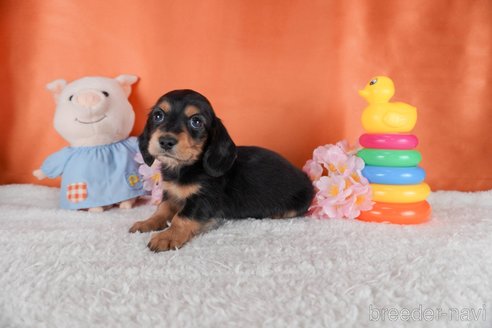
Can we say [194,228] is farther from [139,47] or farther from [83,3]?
[83,3]

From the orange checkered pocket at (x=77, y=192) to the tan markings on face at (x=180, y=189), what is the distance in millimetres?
581

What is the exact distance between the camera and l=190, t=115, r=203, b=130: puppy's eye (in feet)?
4.89

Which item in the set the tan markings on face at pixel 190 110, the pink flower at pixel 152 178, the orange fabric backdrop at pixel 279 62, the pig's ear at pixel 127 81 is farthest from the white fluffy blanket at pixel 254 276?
the pig's ear at pixel 127 81

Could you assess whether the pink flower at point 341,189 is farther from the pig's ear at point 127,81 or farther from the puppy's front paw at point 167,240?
the pig's ear at point 127,81

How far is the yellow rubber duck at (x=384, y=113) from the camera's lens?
5.38ft

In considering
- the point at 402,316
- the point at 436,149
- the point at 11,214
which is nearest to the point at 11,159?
the point at 11,214

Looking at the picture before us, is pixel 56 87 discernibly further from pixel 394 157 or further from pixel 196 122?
pixel 394 157

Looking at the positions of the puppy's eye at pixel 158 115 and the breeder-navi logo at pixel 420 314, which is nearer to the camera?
the breeder-navi logo at pixel 420 314

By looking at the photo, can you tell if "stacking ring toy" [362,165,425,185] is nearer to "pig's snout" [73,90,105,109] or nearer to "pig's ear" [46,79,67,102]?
"pig's snout" [73,90,105,109]

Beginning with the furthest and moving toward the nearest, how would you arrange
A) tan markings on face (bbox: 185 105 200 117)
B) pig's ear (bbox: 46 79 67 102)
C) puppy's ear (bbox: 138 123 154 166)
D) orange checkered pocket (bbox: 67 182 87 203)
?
1. pig's ear (bbox: 46 79 67 102)
2. orange checkered pocket (bbox: 67 182 87 203)
3. puppy's ear (bbox: 138 123 154 166)
4. tan markings on face (bbox: 185 105 200 117)

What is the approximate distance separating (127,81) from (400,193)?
1.71 meters

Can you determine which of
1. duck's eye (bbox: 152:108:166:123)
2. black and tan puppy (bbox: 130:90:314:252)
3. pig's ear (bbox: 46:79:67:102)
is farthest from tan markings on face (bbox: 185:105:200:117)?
pig's ear (bbox: 46:79:67:102)

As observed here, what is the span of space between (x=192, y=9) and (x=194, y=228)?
1.51 meters

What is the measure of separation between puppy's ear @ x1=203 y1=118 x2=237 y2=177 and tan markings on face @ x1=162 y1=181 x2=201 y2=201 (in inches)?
3.8
